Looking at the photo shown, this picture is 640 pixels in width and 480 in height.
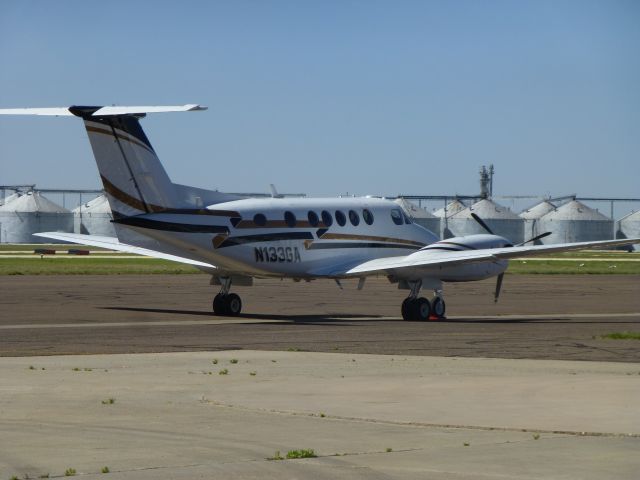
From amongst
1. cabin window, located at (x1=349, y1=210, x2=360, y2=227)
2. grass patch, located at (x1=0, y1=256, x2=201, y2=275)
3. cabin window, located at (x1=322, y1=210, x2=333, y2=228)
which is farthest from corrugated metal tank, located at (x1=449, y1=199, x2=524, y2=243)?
cabin window, located at (x1=322, y1=210, x2=333, y2=228)

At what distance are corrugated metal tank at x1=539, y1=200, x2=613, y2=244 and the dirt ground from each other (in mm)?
110318

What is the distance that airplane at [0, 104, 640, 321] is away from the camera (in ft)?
109

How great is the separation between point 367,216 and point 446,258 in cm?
400

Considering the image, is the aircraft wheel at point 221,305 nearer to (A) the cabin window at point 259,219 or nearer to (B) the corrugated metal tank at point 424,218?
(A) the cabin window at point 259,219

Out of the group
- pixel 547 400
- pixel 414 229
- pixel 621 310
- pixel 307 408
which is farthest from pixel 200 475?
pixel 621 310

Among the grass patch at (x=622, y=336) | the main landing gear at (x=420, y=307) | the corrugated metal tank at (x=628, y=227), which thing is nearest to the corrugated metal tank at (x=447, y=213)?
the corrugated metal tank at (x=628, y=227)

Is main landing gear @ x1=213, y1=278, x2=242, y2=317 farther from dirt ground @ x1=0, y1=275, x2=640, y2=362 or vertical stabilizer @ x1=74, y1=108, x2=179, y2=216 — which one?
vertical stabilizer @ x1=74, y1=108, x2=179, y2=216

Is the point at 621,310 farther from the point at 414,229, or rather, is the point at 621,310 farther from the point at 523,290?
the point at 523,290

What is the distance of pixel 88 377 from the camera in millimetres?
19062

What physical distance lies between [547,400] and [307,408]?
320cm

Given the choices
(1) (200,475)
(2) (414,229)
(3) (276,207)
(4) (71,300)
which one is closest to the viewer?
(1) (200,475)

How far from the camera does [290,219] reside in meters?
36.4

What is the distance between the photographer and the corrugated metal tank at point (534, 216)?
173575mm

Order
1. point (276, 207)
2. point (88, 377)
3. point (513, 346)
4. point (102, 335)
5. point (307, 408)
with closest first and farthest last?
1. point (307, 408)
2. point (88, 377)
3. point (513, 346)
4. point (102, 335)
5. point (276, 207)
